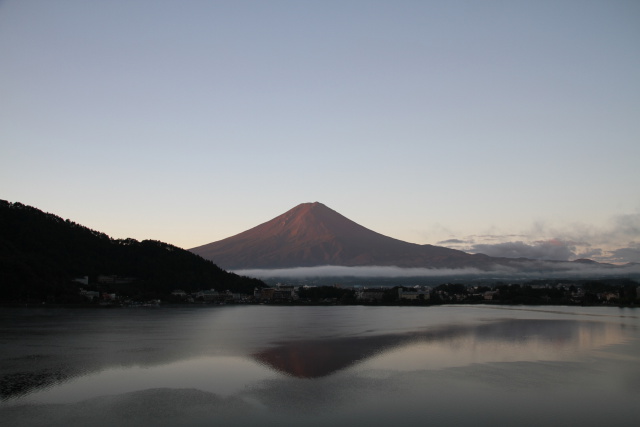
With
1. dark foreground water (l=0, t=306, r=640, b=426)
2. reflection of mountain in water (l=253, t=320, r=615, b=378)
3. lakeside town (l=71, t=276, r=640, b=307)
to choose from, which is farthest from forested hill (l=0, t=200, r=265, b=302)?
reflection of mountain in water (l=253, t=320, r=615, b=378)

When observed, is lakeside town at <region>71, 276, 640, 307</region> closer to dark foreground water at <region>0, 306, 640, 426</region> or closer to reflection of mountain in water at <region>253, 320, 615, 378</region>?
reflection of mountain in water at <region>253, 320, 615, 378</region>

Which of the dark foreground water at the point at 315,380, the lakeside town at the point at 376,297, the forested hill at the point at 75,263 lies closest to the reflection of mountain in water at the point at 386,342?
the dark foreground water at the point at 315,380

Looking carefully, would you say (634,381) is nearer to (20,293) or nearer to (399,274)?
(20,293)

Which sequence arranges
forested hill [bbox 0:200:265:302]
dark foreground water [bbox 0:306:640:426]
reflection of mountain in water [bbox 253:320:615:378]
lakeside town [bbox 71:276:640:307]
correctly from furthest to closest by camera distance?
lakeside town [bbox 71:276:640:307], forested hill [bbox 0:200:265:302], reflection of mountain in water [bbox 253:320:615:378], dark foreground water [bbox 0:306:640:426]

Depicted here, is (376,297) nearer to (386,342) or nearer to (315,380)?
(386,342)

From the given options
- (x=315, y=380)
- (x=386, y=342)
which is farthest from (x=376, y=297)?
(x=315, y=380)

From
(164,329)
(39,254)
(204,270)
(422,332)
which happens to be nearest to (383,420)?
(422,332)
